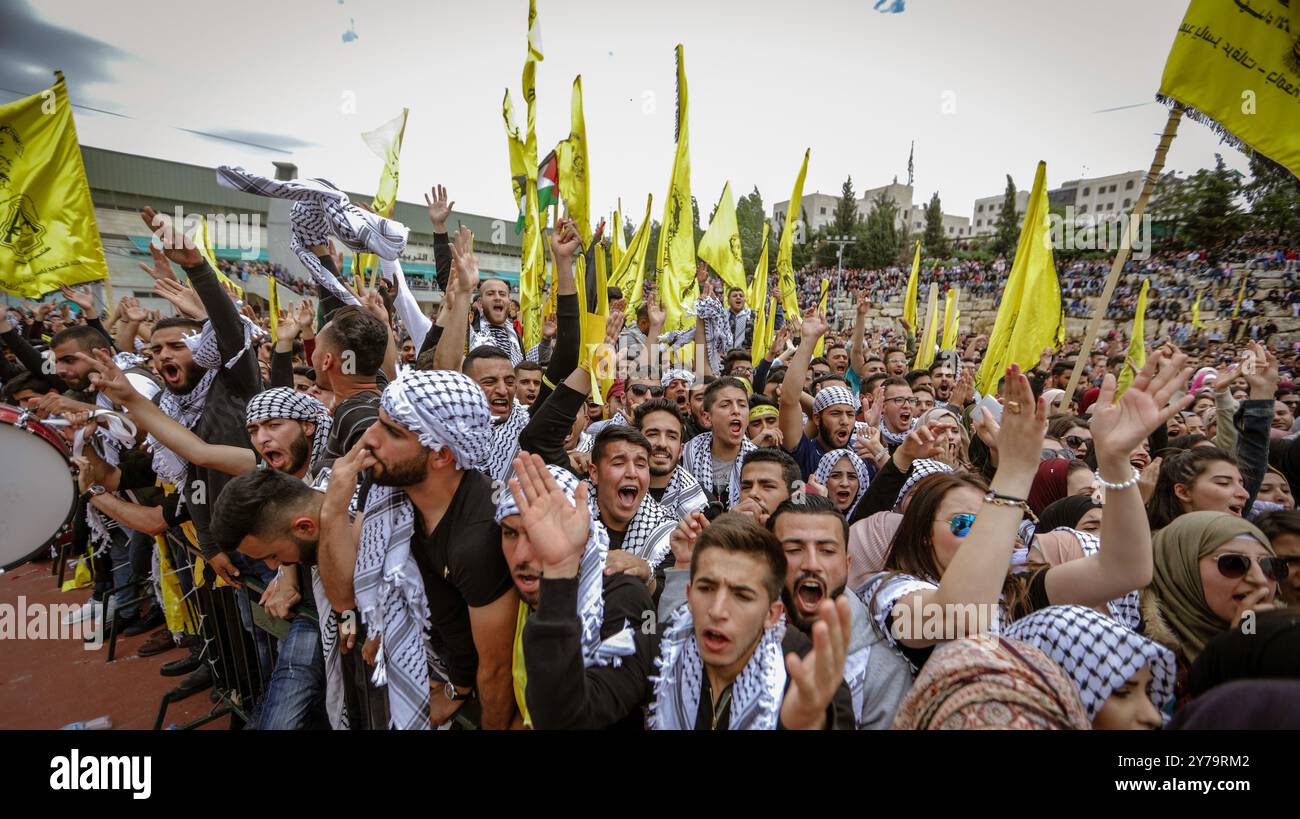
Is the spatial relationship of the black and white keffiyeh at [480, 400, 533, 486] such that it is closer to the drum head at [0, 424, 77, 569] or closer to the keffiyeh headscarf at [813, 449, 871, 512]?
the keffiyeh headscarf at [813, 449, 871, 512]

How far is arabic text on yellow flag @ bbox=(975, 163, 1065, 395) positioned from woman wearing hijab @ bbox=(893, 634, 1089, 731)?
383cm

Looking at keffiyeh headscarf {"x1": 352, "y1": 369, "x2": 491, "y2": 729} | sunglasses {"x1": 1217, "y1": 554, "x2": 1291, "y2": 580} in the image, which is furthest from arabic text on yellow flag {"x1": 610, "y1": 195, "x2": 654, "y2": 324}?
sunglasses {"x1": 1217, "y1": 554, "x2": 1291, "y2": 580}

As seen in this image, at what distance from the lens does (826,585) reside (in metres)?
2.32

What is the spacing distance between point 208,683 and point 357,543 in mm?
2945

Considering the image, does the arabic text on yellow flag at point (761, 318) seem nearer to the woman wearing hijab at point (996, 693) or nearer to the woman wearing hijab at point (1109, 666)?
the woman wearing hijab at point (1109, 666)

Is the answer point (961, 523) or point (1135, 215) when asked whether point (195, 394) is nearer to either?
point (961, 523)

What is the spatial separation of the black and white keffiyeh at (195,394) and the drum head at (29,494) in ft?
1.67

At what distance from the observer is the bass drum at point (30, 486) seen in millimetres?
3426

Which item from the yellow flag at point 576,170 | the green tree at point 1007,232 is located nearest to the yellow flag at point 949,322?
the yellow flag at point 576,170

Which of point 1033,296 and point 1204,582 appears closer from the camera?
point 1204,582

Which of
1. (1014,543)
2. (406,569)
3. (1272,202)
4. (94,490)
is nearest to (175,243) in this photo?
(94,490)

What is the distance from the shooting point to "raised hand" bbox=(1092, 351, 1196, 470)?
6.54ft

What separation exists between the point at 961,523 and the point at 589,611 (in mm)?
1440
